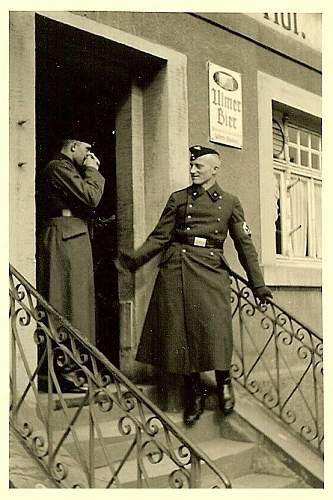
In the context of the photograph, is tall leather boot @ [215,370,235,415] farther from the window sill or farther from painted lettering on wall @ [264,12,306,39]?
painted lettering on wall @ [264,12,306,39]

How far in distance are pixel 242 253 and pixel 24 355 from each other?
1.85m

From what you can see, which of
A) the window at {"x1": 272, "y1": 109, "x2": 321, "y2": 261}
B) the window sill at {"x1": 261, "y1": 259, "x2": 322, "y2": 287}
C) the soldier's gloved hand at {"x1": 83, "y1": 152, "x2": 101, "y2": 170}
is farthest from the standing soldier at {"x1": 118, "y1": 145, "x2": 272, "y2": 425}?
the window at {"x1": 272, "y1": 109, "x2": 321, "y2": 261}

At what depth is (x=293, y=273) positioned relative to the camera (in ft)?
21.2

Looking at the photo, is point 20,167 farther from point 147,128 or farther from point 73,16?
point 147,128

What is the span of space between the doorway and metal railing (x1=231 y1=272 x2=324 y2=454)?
0.95 m

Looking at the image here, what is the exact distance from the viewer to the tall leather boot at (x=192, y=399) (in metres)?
5.04

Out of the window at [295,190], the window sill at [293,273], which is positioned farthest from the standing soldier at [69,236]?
the window at [295,190]

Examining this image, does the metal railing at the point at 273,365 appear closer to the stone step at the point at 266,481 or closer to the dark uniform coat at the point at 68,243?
the stone step at the point at 266,481

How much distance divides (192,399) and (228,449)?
0.39 m

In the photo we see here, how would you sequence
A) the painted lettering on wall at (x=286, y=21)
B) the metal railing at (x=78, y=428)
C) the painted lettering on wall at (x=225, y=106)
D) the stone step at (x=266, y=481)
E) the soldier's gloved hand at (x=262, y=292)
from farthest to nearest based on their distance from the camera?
the painted lettering on wall at (x=286, y=21) → the painted lettering on wall at (x=225, y=106) → the soldier's gloved hand at (x=262, y=292) → the stone step at (x=266, y=481) → the metal railing at (x=78, y=428)

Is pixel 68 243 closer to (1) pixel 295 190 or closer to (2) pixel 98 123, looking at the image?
(2) pixel 98 123

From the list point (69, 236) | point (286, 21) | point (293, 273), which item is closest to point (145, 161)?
point (69, 236)

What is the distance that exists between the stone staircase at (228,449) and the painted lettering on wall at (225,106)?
2.00 metres

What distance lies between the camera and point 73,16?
4.82 m
